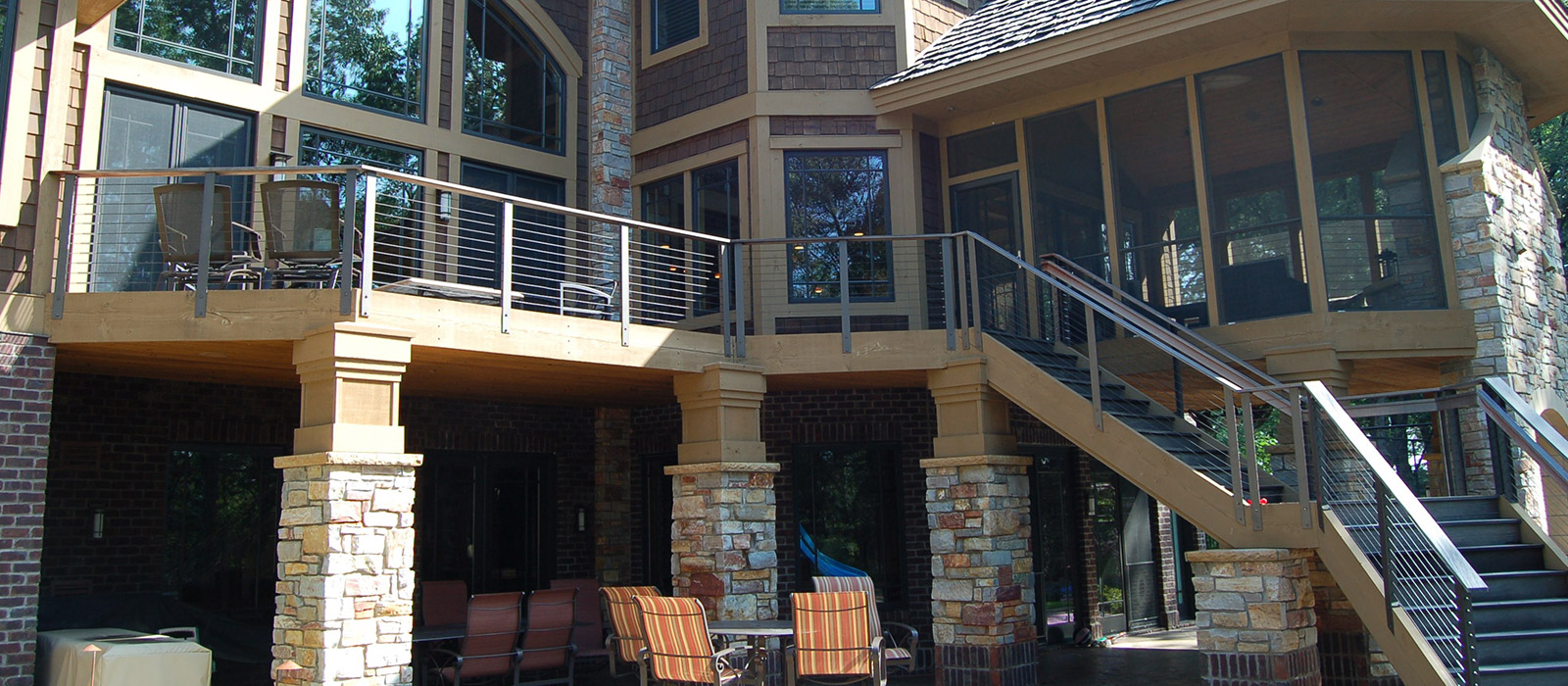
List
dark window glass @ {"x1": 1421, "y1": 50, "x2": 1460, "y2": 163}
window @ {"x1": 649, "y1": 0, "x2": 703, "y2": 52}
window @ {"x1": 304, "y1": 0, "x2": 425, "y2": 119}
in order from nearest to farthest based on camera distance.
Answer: dark window glass @ {"x1": 1421, "y1": 50, "x2": 1460, "y2": 163}, window @ {"x1": 304, "y1": 0, "x2": 425, "y2": 119}, window @ {"x1": 649, "y1": 0, "x2": 703, "y2": 52}

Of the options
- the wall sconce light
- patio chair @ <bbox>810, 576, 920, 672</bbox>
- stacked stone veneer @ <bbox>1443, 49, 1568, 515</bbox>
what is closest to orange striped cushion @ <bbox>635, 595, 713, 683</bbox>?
patio chair @ <bbox>810, 576, 920, 672</bbox>

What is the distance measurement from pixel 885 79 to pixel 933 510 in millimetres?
4730

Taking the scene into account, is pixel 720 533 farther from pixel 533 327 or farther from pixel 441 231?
pixel 441 231

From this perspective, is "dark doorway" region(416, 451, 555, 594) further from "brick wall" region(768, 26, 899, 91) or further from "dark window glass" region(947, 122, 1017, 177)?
"dark window glass" region(947, 122, 1017, 177)

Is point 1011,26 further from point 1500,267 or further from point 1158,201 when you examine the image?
point 1500,267

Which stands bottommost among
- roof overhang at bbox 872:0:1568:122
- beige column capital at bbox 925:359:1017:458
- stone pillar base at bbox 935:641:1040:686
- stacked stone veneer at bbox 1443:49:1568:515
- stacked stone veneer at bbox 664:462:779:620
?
stone pillar base at bbox 935:641:1040:686

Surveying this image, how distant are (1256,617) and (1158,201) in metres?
4.55

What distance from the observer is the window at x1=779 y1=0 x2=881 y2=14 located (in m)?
12.1

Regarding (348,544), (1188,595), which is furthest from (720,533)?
(1188,595)

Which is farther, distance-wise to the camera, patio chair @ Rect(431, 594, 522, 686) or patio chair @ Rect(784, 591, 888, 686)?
patio chair @ Rect(431, 594, 522, 686)

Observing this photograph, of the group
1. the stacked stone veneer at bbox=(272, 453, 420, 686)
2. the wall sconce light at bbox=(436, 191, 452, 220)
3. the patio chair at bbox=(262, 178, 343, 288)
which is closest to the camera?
the stacked stone veneer at bbox=(272, 453, 420, 686)

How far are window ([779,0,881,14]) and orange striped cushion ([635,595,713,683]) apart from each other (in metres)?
6.82

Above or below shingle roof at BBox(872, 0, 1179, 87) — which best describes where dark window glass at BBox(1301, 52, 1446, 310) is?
below

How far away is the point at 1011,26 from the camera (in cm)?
1152
